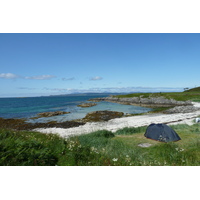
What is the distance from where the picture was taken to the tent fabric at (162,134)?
11.6 metres

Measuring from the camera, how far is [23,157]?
4840 mm

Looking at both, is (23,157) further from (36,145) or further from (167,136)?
(167,136)

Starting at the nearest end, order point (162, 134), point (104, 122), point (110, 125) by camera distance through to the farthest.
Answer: point (162, 134) → point (110, 125) → point (104, 122)

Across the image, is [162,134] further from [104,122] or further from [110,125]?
[104,122]

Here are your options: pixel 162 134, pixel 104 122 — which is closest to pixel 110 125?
pixel 104 122

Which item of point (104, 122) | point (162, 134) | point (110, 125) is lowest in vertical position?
point (104, 122)

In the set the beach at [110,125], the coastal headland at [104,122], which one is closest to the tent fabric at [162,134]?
the beach at [110,125]

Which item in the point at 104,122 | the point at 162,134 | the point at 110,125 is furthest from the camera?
the point at 104,122

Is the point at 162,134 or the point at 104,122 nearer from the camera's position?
the point at 162,134

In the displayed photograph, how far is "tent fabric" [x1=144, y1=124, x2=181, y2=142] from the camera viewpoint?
11.6 metres

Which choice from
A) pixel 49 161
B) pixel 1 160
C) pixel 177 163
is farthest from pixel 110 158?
pixel 1 160

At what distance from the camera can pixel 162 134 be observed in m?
11.9

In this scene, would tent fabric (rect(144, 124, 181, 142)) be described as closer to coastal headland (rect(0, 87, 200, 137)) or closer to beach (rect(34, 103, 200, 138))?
beach (rect(34, 103, 200, 138))

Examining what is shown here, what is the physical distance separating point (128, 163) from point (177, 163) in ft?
8.03
